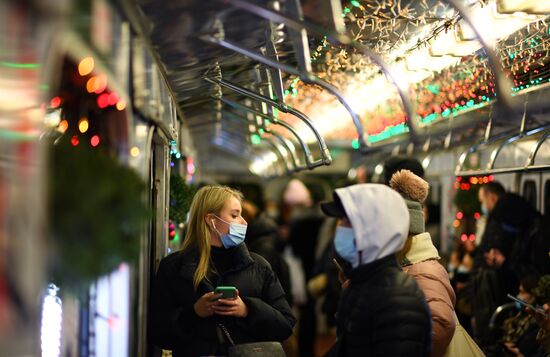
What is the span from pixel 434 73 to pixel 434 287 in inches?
95.0

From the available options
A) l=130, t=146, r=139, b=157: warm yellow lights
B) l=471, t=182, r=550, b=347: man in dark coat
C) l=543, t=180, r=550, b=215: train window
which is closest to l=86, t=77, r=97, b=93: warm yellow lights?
l=130, t=146, r=139, b=157: warm yellow lights

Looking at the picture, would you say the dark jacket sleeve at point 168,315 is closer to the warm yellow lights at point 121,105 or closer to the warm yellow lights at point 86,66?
the warm yellow lights at point 121,105

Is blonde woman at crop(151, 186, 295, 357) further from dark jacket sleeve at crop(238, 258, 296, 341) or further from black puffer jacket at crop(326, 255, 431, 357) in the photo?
black puffer jacket at crop(326, 255, 431, 357)

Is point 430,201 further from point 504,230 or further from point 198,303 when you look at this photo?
point 198,303

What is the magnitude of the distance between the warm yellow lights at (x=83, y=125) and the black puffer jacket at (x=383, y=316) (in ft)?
4.04

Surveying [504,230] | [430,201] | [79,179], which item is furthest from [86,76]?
[430,201]

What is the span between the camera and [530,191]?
8.23 meters

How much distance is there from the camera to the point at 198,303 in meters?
4.35

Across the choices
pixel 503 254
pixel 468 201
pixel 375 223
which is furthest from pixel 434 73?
pixel 468 201

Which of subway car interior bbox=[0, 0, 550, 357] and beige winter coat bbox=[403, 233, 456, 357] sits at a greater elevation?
subway car interior bbox=[0, 0, 550, 357]

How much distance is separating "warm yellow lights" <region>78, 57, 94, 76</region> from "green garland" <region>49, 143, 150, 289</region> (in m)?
0.29

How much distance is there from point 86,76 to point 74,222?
0.73 m

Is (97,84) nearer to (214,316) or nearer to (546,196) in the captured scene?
(214,316)

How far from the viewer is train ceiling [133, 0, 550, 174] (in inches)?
139
